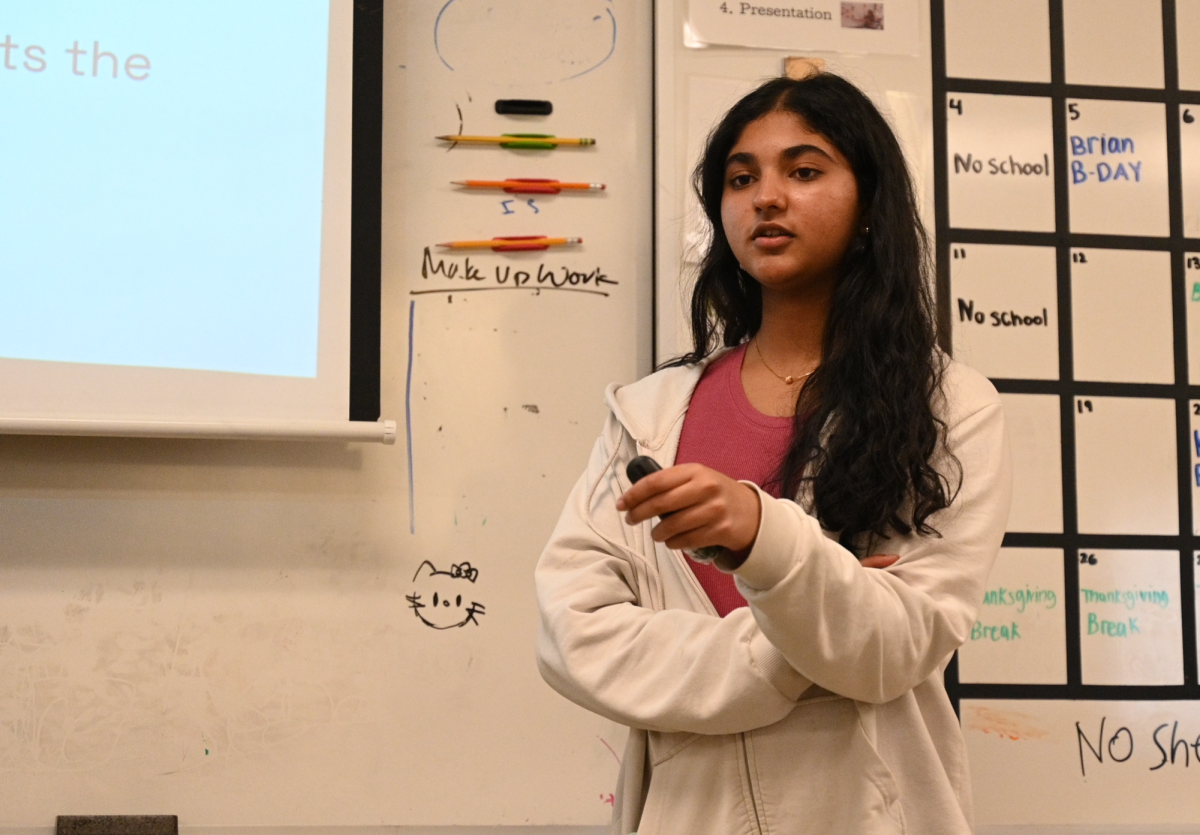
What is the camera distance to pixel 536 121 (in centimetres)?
170

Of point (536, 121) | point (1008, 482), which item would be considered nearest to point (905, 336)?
point (1008, 482)

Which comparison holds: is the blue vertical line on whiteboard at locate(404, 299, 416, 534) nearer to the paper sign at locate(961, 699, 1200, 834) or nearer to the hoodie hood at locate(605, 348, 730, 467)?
the hoodie hood at locate(605, 348, 730, 467)

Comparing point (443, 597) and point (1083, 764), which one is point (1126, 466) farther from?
point (443, 597)

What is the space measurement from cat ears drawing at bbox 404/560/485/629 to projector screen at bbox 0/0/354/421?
0.93 ft

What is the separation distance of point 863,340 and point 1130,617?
0.94 m

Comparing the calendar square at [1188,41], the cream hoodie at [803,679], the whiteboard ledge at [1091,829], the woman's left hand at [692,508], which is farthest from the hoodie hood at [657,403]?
the calendar square at [1188,41]

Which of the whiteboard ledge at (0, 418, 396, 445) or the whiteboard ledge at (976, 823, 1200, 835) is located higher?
the whiteboard ledge at (0, 418, 396, 445)

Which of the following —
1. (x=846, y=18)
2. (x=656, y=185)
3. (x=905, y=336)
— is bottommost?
(x=905, y=336)

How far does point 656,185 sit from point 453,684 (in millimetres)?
809

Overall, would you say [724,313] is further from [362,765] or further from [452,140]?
[362,765]

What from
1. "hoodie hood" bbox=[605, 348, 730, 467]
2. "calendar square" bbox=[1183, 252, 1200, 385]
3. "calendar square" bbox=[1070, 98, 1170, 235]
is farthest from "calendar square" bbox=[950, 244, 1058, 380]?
"hoodie hood" bbox=[605, 348, 730, 467]

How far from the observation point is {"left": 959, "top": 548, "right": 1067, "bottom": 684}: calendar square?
5.54ft

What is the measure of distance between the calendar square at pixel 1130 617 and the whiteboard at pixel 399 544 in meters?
0.76

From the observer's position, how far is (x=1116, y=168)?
1796mm
